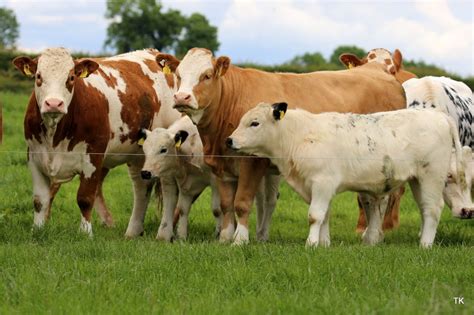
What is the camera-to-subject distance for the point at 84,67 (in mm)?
11453

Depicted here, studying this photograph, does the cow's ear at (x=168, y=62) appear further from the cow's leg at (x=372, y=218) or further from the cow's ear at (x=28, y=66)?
the cow's leg at (x=372, y=218)

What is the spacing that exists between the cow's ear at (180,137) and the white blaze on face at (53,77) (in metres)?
1.45

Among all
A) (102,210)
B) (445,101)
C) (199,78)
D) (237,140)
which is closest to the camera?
(237,140)

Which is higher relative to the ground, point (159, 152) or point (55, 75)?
point (55, 75)

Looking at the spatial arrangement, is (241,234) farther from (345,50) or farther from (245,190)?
(345,50)

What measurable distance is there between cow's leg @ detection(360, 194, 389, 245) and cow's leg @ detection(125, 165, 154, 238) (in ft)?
9.65

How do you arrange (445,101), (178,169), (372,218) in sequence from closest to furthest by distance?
(372,218)
(178,169)
(445,101)

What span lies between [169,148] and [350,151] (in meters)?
2.57

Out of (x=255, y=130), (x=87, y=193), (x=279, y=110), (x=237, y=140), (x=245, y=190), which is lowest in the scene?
(x=87, y=193)

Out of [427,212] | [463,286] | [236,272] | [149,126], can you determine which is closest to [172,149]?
[149,126]

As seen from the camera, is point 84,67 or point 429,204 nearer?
point 429,204

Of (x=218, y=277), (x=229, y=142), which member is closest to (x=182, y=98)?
(x=229, y=142)

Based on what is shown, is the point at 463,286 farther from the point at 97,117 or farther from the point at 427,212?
the point at 97,117

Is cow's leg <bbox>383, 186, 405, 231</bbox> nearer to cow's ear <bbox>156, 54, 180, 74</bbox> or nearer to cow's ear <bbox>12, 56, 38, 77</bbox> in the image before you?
cow's ear <bbox>156, 54, 180, 74</bbox>
